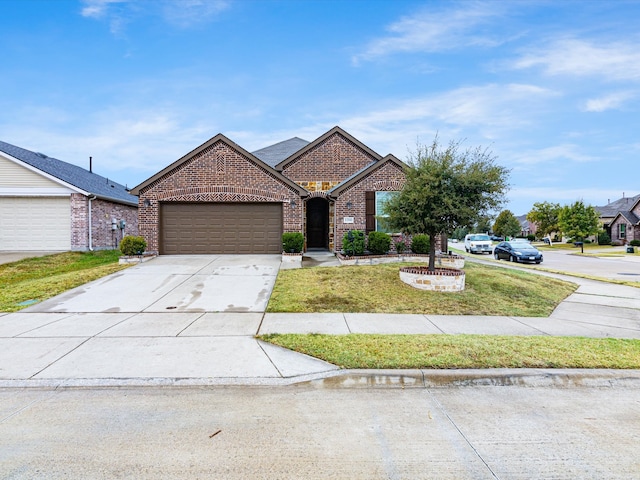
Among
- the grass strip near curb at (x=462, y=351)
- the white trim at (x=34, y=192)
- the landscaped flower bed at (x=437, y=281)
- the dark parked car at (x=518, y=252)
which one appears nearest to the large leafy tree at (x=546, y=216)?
the dark parked car at (x=518, y=252)

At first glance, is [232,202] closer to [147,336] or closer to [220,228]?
[220,228]

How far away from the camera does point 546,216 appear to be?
51875mm

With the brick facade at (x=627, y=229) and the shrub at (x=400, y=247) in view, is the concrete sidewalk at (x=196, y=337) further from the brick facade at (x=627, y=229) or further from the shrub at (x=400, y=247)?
the brick facade at (x=627, y=229)

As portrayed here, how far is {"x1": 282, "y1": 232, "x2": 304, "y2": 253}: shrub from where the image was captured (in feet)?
49.3

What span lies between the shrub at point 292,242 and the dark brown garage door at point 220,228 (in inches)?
53.8

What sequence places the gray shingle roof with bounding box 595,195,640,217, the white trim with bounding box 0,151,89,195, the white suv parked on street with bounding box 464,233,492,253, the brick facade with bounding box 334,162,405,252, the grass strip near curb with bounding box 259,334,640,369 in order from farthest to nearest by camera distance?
1. the gray shingle roof with bounding box 595,195,640,217
2. the white suv parked on street with bounding box 464,233,492,253
3. the white trim with bounding box 0,151,89,195
4. the brick facade with bounding box 334,162,405,252
5. the grass strip near curb with bounding box 259,334,640,369

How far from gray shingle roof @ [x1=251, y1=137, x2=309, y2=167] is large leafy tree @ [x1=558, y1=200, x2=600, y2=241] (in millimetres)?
33854

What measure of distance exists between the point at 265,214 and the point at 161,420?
1303cm

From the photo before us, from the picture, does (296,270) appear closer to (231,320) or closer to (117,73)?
(231,320)

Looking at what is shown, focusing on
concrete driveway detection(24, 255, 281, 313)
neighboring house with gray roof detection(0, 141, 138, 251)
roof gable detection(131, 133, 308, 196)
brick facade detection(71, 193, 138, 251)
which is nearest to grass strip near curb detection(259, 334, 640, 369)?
concrete driveway detection(24, 255, 281, 313)

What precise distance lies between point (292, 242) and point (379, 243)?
3639 millimetres

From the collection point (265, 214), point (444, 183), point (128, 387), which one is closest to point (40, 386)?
point (128, 387)

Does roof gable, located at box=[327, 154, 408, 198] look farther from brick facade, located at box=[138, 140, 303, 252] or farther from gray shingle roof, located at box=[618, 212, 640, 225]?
gray shingle roof, located at box=[618, 212, 640, 225]

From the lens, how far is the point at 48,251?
17.4 m
